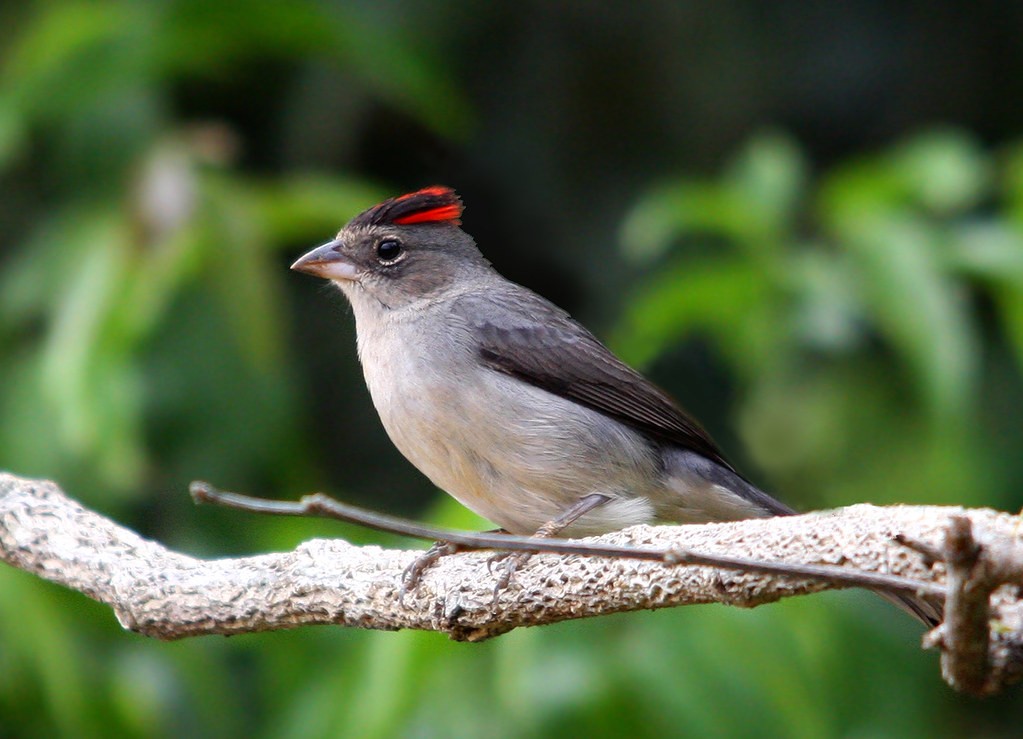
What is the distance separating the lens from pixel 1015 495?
605 cm

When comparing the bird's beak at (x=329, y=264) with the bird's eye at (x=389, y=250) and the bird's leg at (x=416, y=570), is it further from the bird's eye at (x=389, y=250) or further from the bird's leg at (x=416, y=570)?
the bird's leg at (x=416, y=570)

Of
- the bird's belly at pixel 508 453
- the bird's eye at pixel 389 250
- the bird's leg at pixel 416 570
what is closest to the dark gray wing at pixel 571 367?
the bird's belly at pixel 508 453

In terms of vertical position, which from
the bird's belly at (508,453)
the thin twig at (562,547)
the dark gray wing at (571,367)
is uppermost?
the dark gray wing at (571,367)

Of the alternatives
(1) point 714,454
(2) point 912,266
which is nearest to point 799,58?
(2) point 912,266

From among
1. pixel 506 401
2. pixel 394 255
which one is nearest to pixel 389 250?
pixel 394 255

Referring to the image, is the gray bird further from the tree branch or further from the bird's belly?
the tree branch

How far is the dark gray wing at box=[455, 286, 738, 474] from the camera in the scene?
14.5 feet

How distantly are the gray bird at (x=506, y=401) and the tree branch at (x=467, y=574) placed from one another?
0.46 metres

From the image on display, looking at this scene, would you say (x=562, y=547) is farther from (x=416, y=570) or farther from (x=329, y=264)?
(x=329, y=264)

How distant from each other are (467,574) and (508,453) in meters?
0.91

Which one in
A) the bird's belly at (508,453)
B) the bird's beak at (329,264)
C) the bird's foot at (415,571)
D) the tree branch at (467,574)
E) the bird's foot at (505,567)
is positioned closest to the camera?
the tree branch at (467,574)

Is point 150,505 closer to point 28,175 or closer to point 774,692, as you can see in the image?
point 28,175

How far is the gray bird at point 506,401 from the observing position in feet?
13.3

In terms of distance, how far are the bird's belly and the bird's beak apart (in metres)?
0.71
